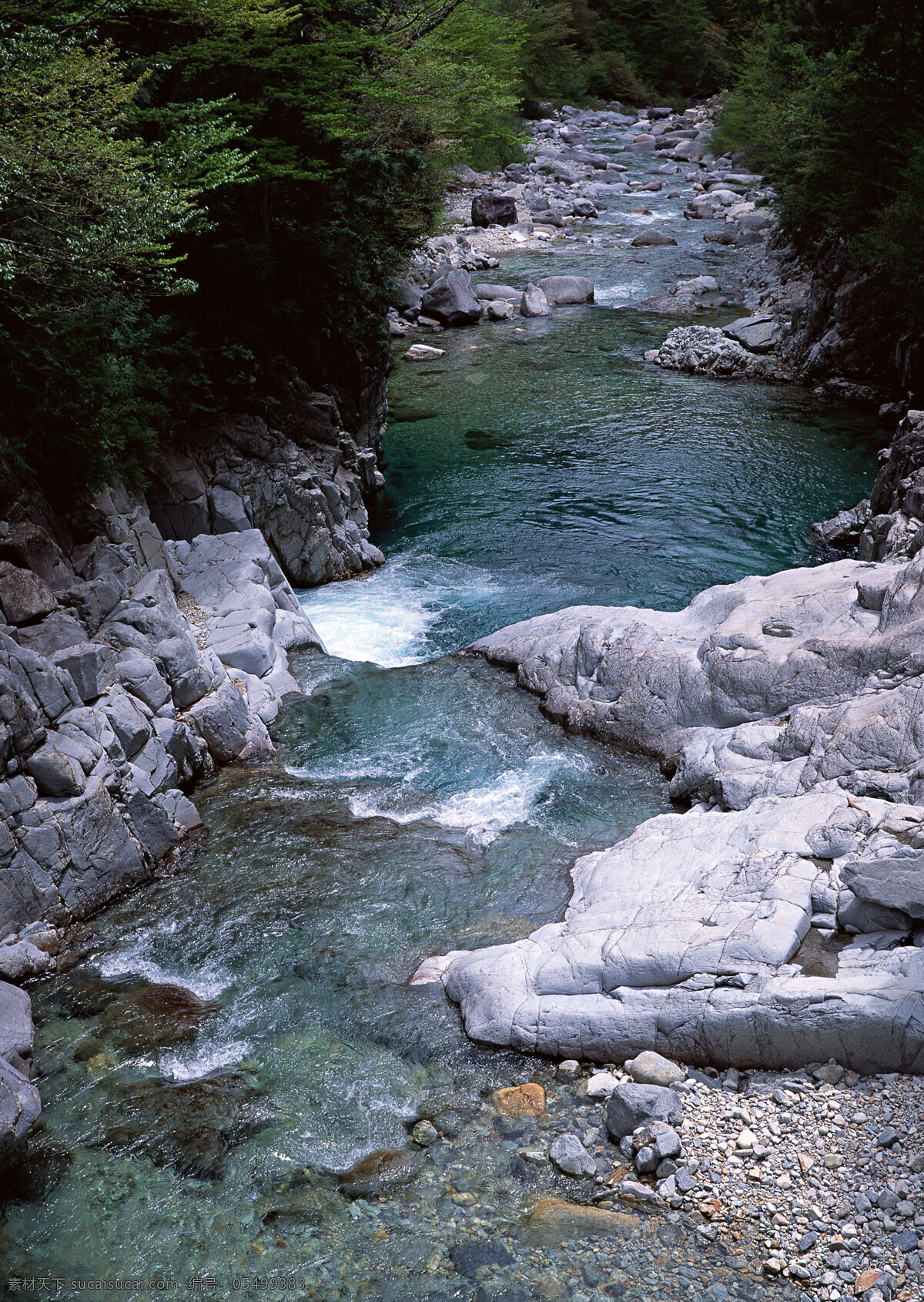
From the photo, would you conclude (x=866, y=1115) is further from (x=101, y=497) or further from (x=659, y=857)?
(x=101, y=497)

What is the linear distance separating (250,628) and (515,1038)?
8339 mm

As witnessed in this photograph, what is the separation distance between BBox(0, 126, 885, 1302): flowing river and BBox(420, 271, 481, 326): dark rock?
51.1 feet

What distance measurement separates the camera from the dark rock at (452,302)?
3422 cm

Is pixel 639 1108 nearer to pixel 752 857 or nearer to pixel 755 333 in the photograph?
pixel 752 857

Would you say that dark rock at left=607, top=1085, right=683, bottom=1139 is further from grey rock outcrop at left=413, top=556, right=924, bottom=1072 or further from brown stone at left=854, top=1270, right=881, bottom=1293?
brown stone at left=854, top=1270, right=881, bottom=1293

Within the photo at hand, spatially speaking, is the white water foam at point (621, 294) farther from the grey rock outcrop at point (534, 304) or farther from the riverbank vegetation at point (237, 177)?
the riverbank vegetation at point (237, 177)

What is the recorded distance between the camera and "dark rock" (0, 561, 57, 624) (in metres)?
11.0

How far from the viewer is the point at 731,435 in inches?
977

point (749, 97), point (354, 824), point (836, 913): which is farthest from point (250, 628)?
point (749, 97)

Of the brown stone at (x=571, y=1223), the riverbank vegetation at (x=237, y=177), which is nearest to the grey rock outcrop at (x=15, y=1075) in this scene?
the brown stone at (x=571, y=1223)

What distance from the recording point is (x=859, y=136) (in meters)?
26.5

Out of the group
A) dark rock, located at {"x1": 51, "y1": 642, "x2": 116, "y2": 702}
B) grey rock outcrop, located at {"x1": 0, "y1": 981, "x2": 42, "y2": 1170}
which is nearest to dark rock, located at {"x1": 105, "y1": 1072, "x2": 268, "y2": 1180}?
grey rock outcrop, located at {"x1": 0, "y1": 981, "x2": 42, "y2": 1170}

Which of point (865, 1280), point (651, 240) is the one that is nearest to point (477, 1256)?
point (865, 1280)

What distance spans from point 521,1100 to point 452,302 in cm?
3105
